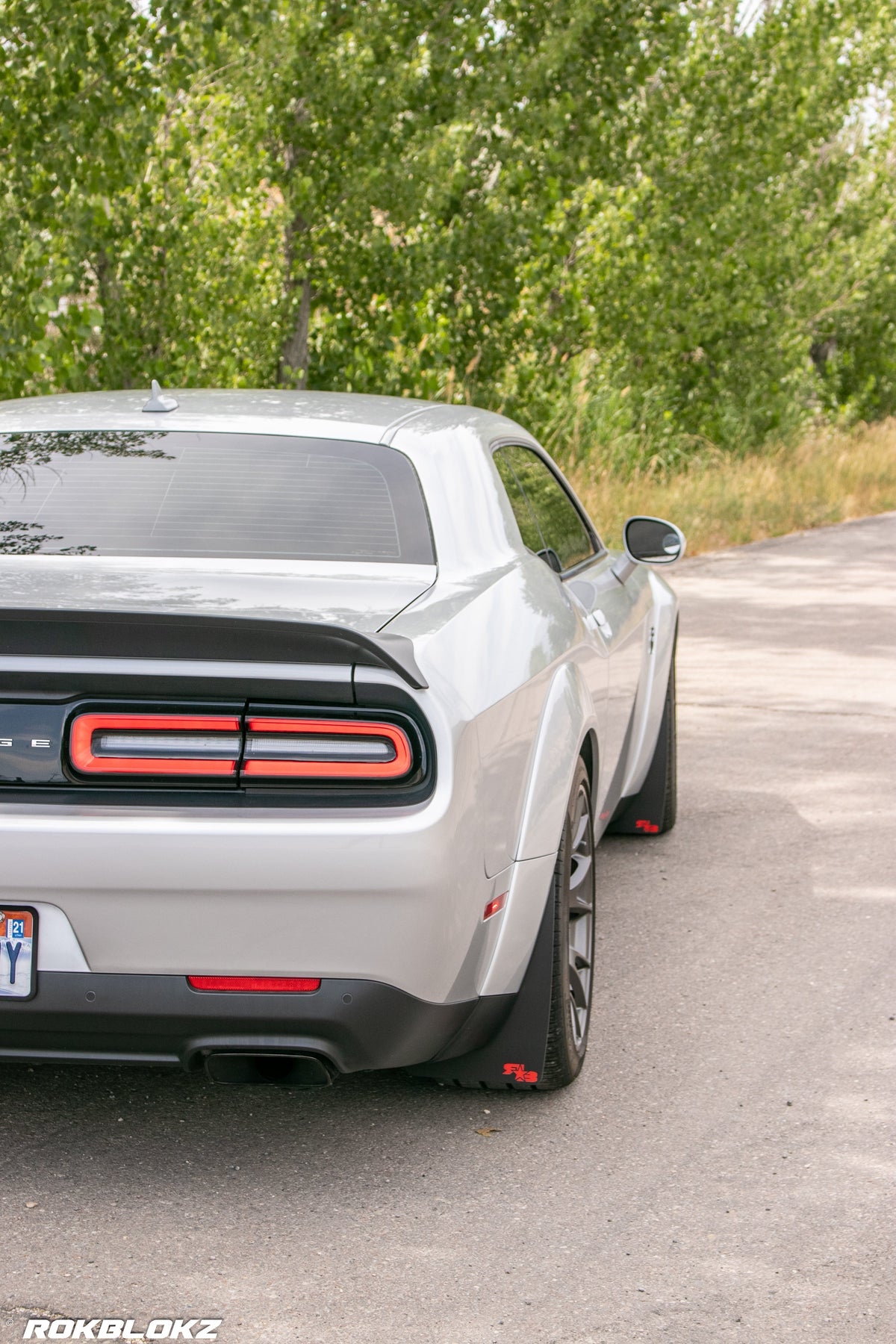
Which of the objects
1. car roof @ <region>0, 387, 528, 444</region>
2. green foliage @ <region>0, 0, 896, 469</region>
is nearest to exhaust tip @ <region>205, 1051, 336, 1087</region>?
car roof @ <region>0, 387, 528, 444</region>

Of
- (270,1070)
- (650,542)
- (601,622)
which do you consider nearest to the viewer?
(270,1070)

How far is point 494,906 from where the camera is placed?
11.2ft

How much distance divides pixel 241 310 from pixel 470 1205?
10.9 m

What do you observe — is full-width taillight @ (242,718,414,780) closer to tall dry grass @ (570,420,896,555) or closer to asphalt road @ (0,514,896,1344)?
asphalt road @ (0,514,896,1344)

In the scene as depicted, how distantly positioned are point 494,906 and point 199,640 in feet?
2.70

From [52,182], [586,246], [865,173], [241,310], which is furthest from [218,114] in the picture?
[865,173]

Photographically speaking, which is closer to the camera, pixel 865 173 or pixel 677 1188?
pixel 677 1188

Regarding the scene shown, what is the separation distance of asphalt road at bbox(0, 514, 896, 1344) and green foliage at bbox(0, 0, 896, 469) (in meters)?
6.30

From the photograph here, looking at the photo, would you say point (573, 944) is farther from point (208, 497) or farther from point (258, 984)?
point (208, 497)

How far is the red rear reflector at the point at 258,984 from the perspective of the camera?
312 cm

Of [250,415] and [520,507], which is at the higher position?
[250,415]

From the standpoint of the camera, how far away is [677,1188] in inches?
135

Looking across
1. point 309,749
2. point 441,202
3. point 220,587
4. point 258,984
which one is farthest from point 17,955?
point 441,202

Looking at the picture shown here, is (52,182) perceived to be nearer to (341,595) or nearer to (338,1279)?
(341,595)
